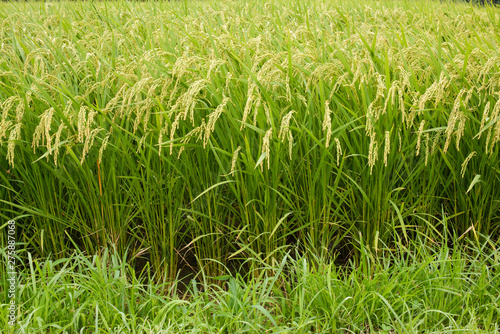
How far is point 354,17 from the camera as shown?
4.16 m

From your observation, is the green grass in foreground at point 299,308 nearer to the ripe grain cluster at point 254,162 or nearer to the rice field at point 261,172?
the rice field at point 261,172

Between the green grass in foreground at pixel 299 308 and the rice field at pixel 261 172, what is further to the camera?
the rice field at pixel 261 172

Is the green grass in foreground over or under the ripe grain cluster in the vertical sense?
under

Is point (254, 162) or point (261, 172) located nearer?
point (261, 172)

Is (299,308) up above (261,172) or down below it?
below

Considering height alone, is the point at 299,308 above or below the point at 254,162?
below

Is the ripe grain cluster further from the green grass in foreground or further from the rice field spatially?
the green grass in foreground

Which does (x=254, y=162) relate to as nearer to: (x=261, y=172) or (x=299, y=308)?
(x=261, y=172)

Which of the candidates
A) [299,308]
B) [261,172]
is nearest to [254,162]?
[261,172]

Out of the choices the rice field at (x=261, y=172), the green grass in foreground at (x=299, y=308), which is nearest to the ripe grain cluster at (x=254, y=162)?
the rice field at (x=261, y=172)

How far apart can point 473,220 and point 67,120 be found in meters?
1.97

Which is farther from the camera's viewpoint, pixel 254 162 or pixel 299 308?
pixel 254 162

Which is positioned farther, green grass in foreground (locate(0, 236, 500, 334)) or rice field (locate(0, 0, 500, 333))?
rice field (locate(0, 0, 500, 333))

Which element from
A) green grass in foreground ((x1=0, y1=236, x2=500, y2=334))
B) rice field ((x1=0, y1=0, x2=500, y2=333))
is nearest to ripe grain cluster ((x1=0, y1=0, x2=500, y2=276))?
rice field ((x1=0, y1=0, x2=500, y2=333))
